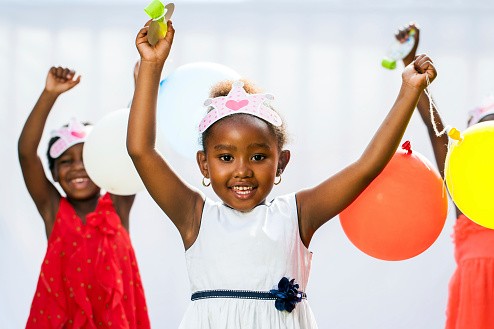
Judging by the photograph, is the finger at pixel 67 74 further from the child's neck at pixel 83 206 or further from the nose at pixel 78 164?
the child's neck at pixel 83 206

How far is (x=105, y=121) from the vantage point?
2570mm

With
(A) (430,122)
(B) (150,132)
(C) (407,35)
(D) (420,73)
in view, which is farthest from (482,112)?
(B) (150,132)

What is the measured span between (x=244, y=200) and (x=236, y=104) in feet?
0.68

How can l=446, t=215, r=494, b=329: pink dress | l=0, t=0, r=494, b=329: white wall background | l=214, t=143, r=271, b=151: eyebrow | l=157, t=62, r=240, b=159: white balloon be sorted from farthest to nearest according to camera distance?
l=0, t=0, r=494, b=329: white wall background, l=446, t=215, r=494, b=329: pink dress, l=157, t=62, r=240, b=159: white balloon, l=214, t=143, r=271, b=151: eyebrow

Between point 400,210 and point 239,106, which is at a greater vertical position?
point 239,106

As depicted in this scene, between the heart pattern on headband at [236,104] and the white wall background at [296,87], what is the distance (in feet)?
3.95

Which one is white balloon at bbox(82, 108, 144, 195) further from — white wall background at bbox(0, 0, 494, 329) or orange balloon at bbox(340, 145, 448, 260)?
orange balloon at bbox(340, 145, 448, 260)

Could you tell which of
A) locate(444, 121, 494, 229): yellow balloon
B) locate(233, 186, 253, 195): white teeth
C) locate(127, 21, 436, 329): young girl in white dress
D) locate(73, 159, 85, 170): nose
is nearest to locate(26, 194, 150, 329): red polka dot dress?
locate(73, 159, 85, 170): nose

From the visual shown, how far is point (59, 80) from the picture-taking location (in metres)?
2.81

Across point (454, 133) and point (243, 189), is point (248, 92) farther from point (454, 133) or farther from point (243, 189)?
point (454, 133)

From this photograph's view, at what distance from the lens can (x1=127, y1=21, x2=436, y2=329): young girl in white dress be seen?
1795 millimetres

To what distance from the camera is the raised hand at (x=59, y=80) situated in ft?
9.18

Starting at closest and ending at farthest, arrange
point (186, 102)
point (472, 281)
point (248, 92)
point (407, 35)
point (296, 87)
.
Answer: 1. point (248, 92)
2. point (186, 102)
3. point (472, 281)
4. point (407, 35)
5. point (296, 87)

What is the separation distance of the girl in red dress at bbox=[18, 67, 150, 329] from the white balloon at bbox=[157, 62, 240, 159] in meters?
0.58
